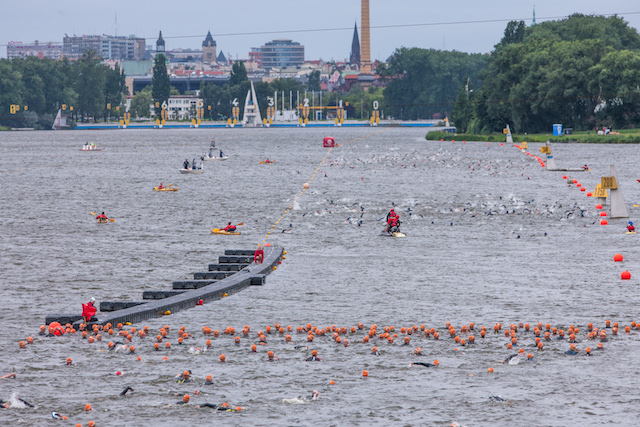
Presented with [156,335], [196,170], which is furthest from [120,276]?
[196,170]

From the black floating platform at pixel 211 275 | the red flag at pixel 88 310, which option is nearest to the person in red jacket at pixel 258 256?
the black floating platform at pixel 211 275

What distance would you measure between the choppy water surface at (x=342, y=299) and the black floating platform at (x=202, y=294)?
49 cm

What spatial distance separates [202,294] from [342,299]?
4007 mm

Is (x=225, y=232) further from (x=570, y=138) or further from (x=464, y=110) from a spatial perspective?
(x=464, y=110)

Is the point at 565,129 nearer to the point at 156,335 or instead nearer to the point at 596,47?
the point at 596,47

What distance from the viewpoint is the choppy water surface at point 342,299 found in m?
17.2

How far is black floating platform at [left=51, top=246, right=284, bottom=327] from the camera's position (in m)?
23.4

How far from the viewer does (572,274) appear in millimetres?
30172

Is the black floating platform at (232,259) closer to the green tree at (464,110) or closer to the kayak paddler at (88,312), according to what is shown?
the kayak paddler at (88,312)

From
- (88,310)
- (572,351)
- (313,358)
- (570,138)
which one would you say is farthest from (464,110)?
(313,358)

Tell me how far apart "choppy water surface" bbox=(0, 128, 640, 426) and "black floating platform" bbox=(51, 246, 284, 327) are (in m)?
0.49

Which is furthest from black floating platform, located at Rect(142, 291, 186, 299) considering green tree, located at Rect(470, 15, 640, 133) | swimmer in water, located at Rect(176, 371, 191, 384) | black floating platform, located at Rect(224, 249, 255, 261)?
green tree, located at Rect(470, 15, 640, 133)

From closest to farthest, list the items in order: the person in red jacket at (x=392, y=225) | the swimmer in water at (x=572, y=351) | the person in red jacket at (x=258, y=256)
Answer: the swimmer in water at (x=572, y=351)
the person in red jacket at (x=258, y=256)
the person in red jacket at (x=392, y=225)

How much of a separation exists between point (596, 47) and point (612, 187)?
373 feet
